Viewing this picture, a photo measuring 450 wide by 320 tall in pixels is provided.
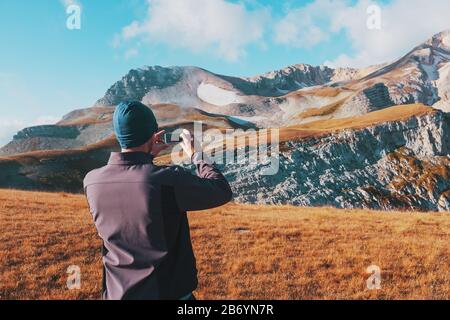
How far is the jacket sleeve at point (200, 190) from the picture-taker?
442cm

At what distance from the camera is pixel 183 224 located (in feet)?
15.7

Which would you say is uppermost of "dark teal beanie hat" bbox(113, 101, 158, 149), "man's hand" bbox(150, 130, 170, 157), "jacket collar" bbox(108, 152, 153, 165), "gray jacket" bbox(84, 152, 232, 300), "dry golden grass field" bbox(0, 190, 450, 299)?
"dark teal beanie hat" bbox(113, 101, 158, 149)

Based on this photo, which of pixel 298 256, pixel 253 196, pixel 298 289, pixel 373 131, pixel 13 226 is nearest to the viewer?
pixel 298 289

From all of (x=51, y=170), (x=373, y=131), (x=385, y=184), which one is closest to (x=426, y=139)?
(x=373, y=131)

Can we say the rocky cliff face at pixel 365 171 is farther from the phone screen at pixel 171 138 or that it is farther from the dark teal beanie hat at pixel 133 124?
the dark teal beanie hat at pixel 133 124

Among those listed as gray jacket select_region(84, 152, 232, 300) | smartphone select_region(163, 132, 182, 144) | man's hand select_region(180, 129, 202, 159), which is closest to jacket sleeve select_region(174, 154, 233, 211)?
gray jacket select_region(84, 152, 232, 300)

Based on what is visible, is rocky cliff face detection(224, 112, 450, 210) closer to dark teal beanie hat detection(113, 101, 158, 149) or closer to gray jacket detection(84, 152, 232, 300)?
gray jacket detection(84, 152, 232, 300)

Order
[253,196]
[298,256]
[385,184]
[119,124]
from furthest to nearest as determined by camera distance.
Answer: [385,184]
[253,196]
[298,256]
[119,124]

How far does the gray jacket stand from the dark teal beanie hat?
156mm

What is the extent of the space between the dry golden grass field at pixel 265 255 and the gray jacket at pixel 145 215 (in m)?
6.44

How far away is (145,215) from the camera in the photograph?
441 cm

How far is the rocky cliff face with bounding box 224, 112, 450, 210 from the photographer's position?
64188 millimetres
